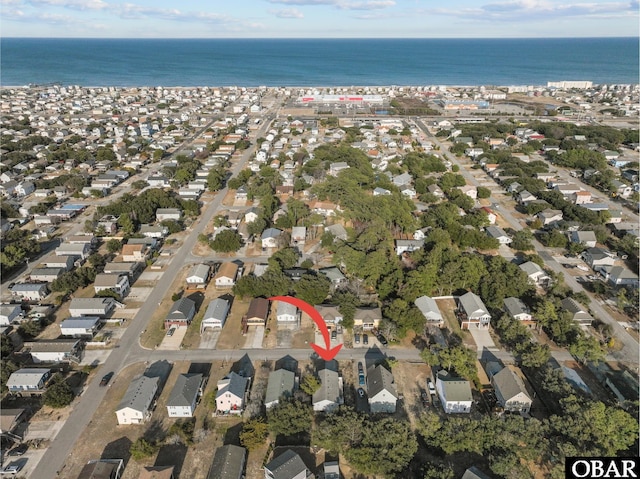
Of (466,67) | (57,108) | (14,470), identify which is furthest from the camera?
(466,67)

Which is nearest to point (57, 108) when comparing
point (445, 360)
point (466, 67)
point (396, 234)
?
point (396, 234)

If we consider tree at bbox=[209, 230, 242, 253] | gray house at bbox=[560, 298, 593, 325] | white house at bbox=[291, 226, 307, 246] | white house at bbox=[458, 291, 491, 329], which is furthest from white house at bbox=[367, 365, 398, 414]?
tree at bbox=[209, 230, 242, 253]

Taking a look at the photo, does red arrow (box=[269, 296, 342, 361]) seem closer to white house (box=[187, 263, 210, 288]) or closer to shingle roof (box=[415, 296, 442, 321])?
white house (box=[187, 263, 210, 288])

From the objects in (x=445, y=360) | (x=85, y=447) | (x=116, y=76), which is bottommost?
(x=85, y=447)

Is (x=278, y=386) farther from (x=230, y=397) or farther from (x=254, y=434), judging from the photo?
(x=254, y=434)

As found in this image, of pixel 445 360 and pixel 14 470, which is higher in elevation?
pixel 445 360

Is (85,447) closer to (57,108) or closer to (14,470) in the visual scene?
(14,470)
